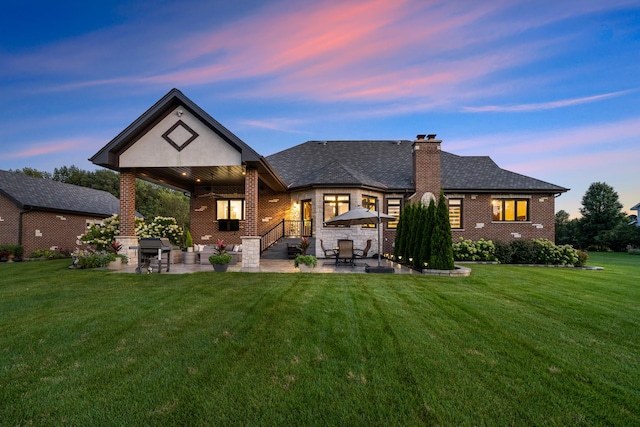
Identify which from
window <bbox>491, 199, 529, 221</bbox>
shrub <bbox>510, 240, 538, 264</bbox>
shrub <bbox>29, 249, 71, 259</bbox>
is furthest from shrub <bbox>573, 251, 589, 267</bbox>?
shrub <bbox>29, 249, 71, 259</bbox>

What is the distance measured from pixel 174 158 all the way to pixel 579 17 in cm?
1926

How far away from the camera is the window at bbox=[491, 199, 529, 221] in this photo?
57.2 feet

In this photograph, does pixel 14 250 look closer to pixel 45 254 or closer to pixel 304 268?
pixel 45 254

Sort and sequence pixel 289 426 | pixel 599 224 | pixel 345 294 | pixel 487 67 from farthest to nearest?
1. pixel 599 224
2. pixel 487 67
3. pixel 345 294
4. pixel 289 426

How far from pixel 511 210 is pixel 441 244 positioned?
10252 millimetres

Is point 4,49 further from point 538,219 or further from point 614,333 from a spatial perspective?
point 538,219

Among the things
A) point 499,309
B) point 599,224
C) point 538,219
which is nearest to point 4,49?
point 499,309

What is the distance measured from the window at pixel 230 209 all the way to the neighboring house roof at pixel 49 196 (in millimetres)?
10798

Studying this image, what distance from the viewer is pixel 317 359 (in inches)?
133

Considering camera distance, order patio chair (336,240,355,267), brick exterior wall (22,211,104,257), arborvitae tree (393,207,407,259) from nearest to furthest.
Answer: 1. patio chair (336,240,355,267)
2. arborvitae tree (393,207,407,259)
3. brick exterior wall (22,211,104,257)

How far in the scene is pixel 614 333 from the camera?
4414mm

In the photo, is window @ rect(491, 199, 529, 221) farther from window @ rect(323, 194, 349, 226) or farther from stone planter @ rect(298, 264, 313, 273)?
stone planter @ rect(298, 264, 313, 273)

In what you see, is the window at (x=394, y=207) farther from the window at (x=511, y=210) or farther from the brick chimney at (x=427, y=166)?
the window at (x=511, y=210)

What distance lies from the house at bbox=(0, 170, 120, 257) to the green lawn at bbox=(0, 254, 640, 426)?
15.1 metres
